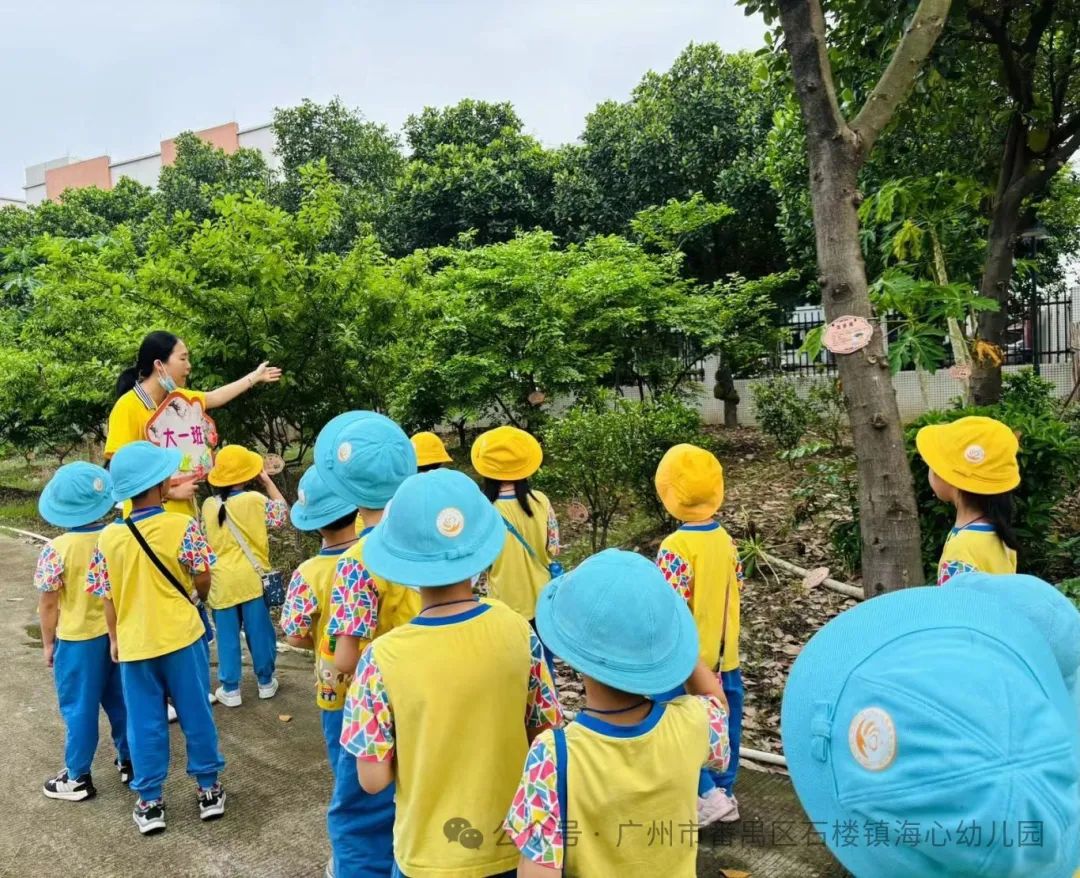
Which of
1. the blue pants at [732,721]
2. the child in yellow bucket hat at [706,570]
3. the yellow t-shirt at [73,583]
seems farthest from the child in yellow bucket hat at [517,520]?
the yellow t-shirt at [73,583]

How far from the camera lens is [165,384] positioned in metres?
3.96

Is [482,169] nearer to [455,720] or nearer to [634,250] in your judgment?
[634,250]

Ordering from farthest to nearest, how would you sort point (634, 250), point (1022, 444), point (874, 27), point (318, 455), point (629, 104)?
point (629, 104), point (634, 250), point (874, 27), point (1022, 444), point (318, 455)

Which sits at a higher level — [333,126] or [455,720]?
[333,126]

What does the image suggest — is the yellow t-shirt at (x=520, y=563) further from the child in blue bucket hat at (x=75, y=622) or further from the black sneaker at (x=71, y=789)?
the black sneaker at (x=71, y=789)

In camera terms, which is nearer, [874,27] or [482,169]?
[874,27]

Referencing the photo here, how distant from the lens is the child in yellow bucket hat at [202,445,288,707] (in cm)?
448

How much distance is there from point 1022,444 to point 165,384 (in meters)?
4.62

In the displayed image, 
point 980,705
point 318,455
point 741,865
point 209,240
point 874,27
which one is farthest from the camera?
point 209,240

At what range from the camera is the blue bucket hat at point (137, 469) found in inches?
123

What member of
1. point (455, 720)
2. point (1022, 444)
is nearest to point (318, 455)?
point (455, 720)

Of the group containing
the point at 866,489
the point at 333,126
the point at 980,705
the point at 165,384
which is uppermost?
the point at 333,126

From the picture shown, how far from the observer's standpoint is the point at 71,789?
138 inches

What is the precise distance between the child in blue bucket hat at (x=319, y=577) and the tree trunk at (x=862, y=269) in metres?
1.76
